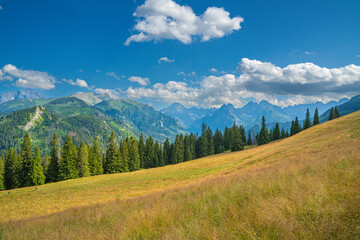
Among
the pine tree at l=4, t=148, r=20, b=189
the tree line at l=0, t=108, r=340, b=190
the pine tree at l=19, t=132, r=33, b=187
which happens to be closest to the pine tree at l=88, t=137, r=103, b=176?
the tree line at l=0, t=108, r=340, b=190

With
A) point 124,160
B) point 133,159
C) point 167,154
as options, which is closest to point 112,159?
point 124,160

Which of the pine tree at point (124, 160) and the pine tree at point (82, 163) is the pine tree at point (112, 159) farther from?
the pine tree at point (82, 163)

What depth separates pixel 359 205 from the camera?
3.27 metres

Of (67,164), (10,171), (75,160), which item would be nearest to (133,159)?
(75,160)

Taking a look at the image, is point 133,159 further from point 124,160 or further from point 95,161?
point 95,161

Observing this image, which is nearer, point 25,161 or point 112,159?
point 25,161

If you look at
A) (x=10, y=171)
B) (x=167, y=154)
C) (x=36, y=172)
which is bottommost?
(x=167, y=154)

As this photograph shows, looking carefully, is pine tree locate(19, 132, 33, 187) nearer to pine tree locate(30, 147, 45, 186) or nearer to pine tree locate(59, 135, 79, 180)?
pine tree locate(30, 147, 45, 186)

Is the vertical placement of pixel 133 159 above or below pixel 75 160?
below

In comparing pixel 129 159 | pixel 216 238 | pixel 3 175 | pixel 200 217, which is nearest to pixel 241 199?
pixel 200 217

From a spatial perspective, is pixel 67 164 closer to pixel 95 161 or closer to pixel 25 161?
pixel 95 161

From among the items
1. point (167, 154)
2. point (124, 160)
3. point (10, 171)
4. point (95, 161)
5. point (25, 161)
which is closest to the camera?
point (25, 161)

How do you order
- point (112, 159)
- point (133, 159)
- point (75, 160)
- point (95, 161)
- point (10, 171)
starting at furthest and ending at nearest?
point (133, 159), point (112, 159), point (95, 161), point (10, 171), point (75, 160)

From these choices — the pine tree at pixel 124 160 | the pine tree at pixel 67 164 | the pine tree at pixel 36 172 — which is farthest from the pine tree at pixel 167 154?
the pine tree at pixel 36 172
